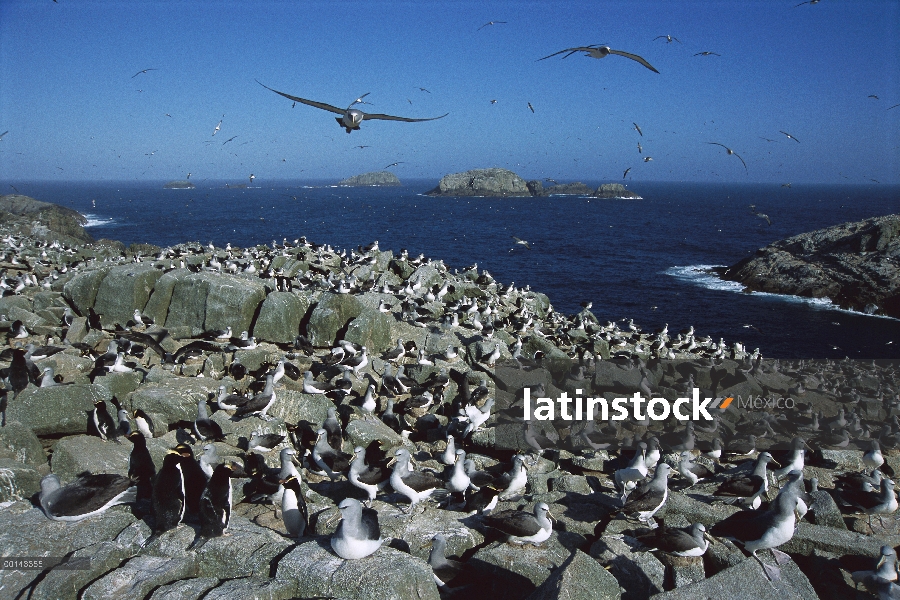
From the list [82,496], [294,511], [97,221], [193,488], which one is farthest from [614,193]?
[82,496]

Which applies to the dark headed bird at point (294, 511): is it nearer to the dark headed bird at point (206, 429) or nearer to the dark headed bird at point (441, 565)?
the dark headed bird at point (441, 565)

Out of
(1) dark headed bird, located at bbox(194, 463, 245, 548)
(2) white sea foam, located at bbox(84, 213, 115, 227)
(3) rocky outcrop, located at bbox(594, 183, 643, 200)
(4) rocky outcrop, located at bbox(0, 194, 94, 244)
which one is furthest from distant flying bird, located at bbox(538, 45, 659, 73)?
(3) rocky outcrop, located at bbox(594, 183, 643, 200)

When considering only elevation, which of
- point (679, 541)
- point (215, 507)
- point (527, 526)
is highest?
point (215, 507)

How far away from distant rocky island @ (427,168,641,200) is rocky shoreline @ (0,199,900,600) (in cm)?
15878

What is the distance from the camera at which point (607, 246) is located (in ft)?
237

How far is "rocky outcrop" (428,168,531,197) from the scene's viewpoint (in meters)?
179

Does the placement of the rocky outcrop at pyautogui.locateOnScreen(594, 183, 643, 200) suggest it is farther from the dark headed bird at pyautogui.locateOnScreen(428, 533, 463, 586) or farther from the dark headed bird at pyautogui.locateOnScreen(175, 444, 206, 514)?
the dark headed bird at pyautogui.locateOnScreen(175, 444, 206, 514)

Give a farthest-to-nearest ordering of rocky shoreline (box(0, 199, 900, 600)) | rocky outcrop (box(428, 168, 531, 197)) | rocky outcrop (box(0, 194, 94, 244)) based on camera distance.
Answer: rocky outcrop (box(428, 168, 531, 197))
rocky outcrop (box(0, 194, 94, 244))
rocky shoreline (box(0, 199, 900, 600))

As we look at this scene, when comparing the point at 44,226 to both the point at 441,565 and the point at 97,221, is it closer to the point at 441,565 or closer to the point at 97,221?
the point at 97,221

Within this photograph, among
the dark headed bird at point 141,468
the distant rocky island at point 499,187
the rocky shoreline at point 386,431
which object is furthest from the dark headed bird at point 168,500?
the distant rocky island at point 499,187

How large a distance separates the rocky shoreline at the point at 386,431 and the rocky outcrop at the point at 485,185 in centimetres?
15835

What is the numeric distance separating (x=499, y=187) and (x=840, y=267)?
13957 cm

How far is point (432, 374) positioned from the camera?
15492 mm

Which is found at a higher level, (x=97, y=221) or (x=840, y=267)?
(x=97, y=221)
